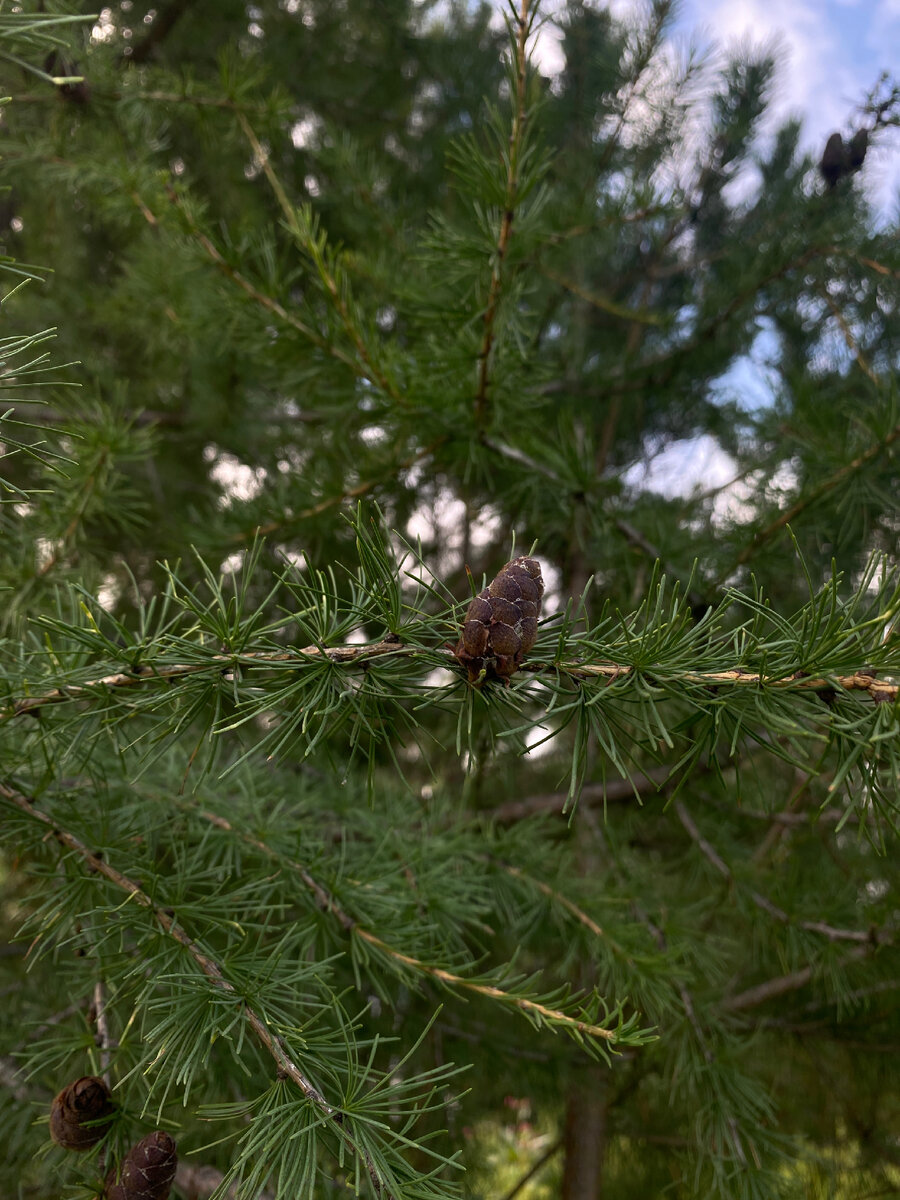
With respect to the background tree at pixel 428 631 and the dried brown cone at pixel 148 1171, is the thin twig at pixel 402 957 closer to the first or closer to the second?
the background tree at pixel 428 631

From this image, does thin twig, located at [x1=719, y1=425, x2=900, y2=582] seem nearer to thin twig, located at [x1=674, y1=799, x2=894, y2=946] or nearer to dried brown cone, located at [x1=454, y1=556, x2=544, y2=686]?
thin twig, located at [x1=674, y1=799, x2=894, y2=946]

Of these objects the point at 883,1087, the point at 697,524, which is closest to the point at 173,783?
the point at 697,524

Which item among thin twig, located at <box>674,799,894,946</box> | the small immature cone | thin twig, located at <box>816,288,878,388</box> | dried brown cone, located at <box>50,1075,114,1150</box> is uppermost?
the small immature cone

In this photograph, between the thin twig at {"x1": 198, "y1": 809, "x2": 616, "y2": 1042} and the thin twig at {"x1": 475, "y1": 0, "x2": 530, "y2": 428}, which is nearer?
the thin twig at {"x1": 198, "y1": 809, "x2": 616, "y2": 1042}

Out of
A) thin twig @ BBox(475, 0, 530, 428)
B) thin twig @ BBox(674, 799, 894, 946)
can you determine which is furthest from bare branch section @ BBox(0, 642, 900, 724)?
thin twig @ BBox(674, 799, 894, 946)

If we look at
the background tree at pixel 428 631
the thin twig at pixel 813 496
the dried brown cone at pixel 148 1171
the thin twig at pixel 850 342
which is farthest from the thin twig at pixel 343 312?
the dried brown cone at pixel 148 1171

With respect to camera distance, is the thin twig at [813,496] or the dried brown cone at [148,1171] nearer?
the dried brown cone at [148,1171]

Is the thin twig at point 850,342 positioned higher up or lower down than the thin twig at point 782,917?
higher up
